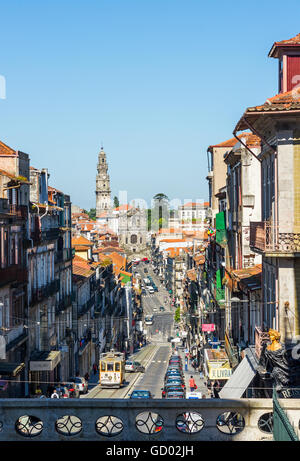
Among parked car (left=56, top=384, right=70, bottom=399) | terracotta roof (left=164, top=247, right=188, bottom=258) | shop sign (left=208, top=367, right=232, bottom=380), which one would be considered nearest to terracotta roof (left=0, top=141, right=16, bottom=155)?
parked car (left=56, top=384, right=70, bottom=399)

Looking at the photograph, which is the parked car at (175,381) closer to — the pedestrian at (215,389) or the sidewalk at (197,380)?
the sidewalk at (197,380)

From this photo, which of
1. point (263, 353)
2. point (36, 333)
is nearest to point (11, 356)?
point (36, 333)

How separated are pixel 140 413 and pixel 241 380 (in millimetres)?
8276

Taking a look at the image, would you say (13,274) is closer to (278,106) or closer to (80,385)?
(80,385)

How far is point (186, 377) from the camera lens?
190 ft

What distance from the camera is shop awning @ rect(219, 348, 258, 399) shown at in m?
23.5

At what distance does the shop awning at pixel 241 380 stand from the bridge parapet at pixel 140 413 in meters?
6.46

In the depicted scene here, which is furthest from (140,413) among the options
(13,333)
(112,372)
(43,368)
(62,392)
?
(112,372)

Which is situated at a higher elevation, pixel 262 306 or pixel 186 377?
pixel 262 306

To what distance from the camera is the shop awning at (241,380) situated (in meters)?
23.5

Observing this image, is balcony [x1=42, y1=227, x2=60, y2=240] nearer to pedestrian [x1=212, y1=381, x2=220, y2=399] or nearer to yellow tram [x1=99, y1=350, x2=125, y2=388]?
yellow tram [x1=99, y1=350, x2=125, y2=388]
